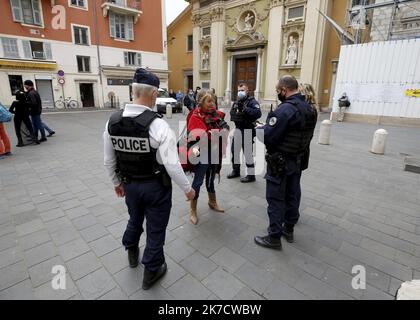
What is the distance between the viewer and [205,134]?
299 cm

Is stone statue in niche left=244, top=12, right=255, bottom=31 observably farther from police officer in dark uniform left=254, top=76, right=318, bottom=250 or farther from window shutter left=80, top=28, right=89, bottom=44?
police officer in dark uniform left=254, top=76, right=318, bottom=250


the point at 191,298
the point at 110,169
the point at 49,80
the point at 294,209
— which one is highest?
the point at 49,80

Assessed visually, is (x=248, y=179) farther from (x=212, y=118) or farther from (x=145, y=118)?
(x=145, y=118)

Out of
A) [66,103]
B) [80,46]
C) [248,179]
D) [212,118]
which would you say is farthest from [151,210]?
[80,46]

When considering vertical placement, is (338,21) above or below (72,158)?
above

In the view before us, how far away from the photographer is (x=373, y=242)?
2900mm

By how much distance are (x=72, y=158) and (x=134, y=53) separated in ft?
70.0

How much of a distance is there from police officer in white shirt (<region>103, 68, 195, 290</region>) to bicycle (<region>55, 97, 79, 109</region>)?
22.1 meters

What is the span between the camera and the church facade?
17.2 metres

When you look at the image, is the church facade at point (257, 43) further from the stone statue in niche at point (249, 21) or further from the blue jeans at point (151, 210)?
the blue jeans at point (151, 210)

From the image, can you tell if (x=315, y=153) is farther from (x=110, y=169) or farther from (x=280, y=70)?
(x=280, y=70)

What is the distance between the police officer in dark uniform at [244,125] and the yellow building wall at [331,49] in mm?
16201

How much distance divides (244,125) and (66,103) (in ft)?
68.9
